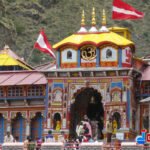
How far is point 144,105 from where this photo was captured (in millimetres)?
66562

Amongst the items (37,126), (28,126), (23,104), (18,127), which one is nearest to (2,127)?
(18,127)

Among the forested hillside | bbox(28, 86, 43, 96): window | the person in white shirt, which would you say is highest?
the forested hillside

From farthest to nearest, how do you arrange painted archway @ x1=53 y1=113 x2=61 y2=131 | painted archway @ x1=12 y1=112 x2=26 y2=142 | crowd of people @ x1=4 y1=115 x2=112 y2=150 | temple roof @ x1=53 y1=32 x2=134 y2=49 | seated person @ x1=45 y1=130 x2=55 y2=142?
painted archway @ x1=12 y1=112 x2=26 y2=142 < painted archway @ x1=53 y1=113 x2=61 y2=131 < temple roof @ x1=53 y1=32 x2=134 y2=49 < seated person @ x1=45 y1=130 x2=55 y2=142 < crowd of people @ x1=4 y1=115 x2=112 y2=150

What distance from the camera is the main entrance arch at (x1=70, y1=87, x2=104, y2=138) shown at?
6731cm

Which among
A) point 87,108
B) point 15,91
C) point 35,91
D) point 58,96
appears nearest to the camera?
point 58,96

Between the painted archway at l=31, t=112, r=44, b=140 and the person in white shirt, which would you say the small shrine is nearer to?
the painted archway at l=31, t=112, r=44, b=140

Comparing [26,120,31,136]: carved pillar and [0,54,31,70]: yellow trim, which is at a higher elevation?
[0,54,31,70]: yellow trim

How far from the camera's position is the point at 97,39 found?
66.0 m

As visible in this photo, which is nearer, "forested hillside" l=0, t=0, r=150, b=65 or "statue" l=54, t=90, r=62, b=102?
"statue" l=54, t=90, r=62, b=102

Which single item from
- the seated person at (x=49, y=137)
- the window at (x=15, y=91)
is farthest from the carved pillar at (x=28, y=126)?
the seated person at (x=49, y=137)

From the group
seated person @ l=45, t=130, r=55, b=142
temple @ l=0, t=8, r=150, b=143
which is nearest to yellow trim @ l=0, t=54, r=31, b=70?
temple @ l=0, t=8, r=150, b=143

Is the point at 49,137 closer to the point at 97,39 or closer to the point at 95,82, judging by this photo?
the point at 95,82

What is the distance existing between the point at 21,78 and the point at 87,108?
4.31 m

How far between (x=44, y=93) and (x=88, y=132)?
5375 mm
